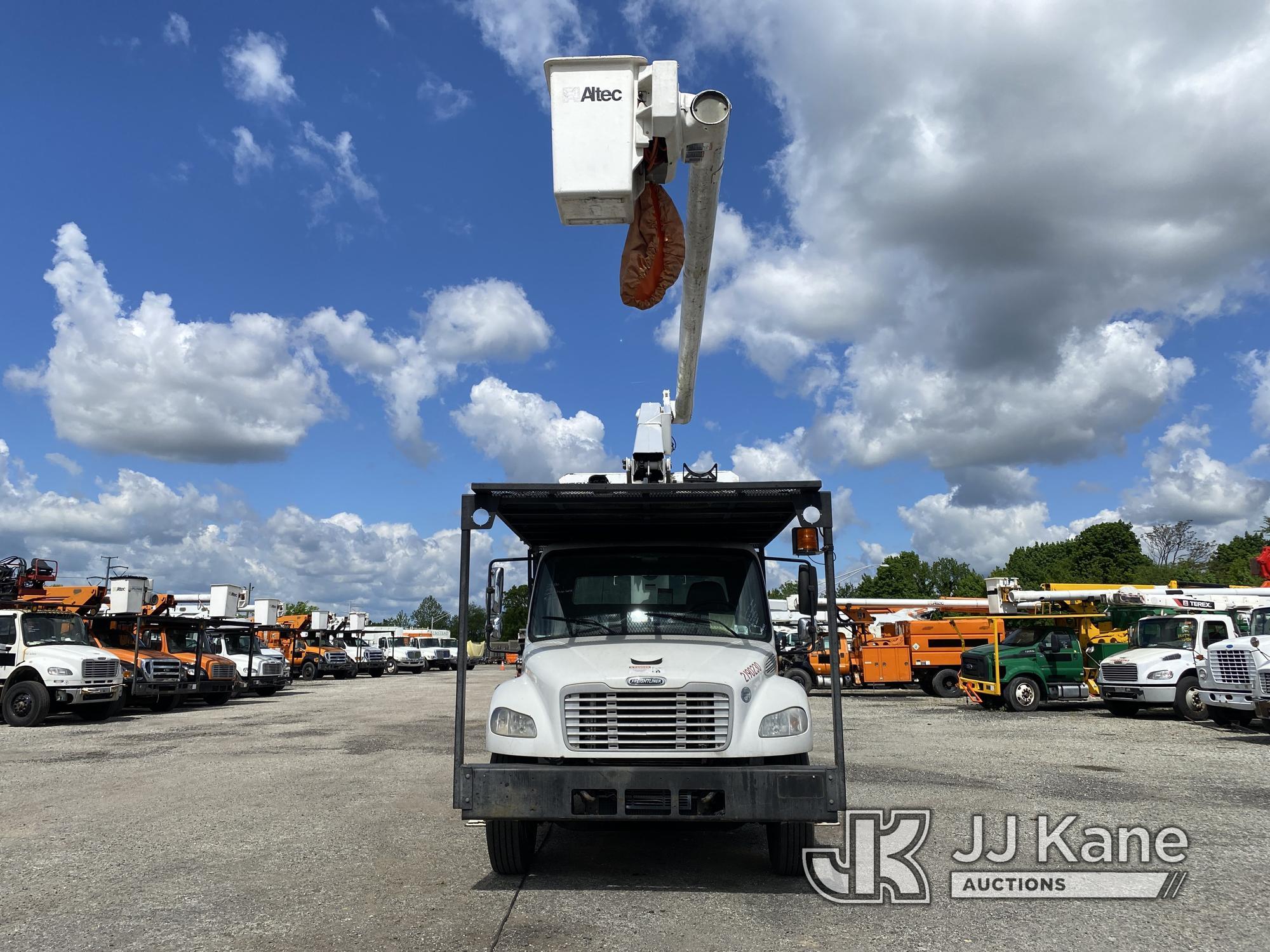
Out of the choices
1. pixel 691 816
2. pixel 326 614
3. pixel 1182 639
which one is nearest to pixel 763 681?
pixel 691 816

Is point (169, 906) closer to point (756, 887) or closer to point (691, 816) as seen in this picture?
point (691, 816)

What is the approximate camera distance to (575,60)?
5133 millimetres

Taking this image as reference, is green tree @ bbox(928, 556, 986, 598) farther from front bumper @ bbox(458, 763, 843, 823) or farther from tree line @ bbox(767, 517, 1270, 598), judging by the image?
front bumper @ bbox(458, 763, 843, 823)

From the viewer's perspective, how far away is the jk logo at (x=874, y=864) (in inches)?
221

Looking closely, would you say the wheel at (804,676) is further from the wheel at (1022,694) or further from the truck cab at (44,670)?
the truck cab at (44,670)

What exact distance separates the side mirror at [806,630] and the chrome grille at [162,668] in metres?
18.4

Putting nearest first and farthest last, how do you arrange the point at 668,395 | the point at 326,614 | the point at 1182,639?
the point at 668,395 → the point at 1182,639 → the point at 326,614

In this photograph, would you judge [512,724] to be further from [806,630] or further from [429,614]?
[429,614]

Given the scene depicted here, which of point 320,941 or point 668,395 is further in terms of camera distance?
point 668,395

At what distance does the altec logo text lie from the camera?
16.6 ft

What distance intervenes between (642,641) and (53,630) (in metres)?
16.8

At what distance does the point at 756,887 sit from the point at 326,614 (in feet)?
138

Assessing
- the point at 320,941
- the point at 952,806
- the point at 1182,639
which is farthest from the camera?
the point at 1182,639

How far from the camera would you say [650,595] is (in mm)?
6680
